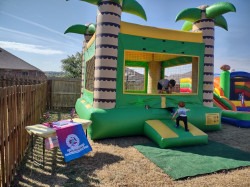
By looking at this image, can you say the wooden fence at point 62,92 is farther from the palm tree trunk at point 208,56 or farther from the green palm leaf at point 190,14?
the palm tree trunk at point 208,56

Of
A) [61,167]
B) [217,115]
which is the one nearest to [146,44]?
[217,115]

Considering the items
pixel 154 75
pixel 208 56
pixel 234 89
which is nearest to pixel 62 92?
pixel 154 75

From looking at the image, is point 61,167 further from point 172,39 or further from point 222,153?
point 172,39

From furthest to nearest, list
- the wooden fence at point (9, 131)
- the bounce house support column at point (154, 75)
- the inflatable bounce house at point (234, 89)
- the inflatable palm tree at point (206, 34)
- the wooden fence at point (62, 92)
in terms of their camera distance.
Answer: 1. the inflatable bounce house at point (234, 89)
2. the wooden fence at point (62, 92)
3. the bounce house support column at point (154, 75)
4. the inflatable palm tree at point (206, 34)
5. the wooden fence at point (9, 131)

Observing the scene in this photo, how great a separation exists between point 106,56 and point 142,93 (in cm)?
177

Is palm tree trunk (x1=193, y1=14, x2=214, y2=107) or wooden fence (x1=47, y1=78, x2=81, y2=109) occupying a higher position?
palm tree trunk (x1=193, y1=14, x2=214, y2=107)

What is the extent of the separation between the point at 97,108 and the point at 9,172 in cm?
317

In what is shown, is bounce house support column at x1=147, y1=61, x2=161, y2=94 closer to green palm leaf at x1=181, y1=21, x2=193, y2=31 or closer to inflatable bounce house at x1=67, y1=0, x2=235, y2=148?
green palm leaf at x1=181, y1=21, x2=193, y2=31

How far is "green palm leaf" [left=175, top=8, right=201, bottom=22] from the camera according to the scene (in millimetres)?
7329

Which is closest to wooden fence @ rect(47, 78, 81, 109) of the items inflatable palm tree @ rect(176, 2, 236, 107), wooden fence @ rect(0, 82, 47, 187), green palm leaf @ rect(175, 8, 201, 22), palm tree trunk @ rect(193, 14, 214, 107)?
green palm leaf @ rect(175, 8, 201, 22)

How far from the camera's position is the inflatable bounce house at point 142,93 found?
588cm

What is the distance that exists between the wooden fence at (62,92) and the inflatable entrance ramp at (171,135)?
8108 millimetres

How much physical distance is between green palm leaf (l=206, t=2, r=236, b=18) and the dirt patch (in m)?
5.17

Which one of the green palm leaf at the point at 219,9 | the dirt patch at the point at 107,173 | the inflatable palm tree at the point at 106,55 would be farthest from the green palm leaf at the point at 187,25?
the dirt patch at the point at 107,173
